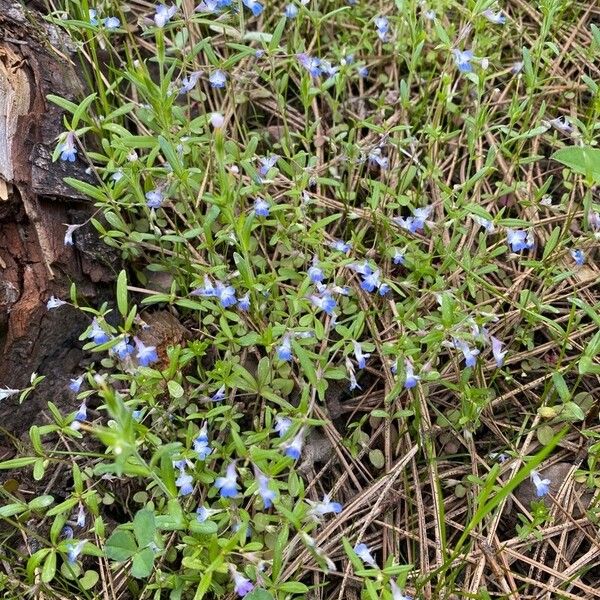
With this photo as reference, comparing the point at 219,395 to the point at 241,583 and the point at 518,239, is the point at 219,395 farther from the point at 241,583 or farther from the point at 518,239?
the point at 518,239

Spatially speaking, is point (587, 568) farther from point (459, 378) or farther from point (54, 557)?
point (54, 557)

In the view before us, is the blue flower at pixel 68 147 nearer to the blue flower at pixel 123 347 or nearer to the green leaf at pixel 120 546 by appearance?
the blue flower at pixel 123 347

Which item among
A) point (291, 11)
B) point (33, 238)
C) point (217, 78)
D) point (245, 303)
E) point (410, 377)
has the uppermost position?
point (291, 11)

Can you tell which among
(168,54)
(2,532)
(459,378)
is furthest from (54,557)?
(168,54)

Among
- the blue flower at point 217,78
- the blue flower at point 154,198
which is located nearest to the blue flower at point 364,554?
the blue flower at point 154,198

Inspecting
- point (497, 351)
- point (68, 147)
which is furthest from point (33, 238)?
point (497, 351)

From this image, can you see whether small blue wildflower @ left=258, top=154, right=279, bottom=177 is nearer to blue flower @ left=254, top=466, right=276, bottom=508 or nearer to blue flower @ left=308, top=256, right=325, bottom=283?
blue flower @ left=308, top=256, right=325, bottom=283
